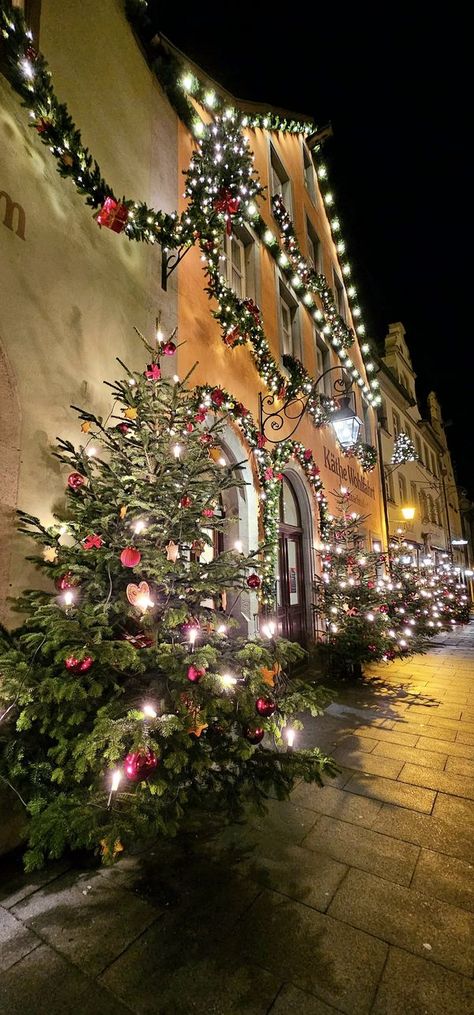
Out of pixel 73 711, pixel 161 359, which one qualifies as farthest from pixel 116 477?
pixel 161 359

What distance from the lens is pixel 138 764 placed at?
201cm

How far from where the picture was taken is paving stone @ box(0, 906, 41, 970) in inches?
77.9

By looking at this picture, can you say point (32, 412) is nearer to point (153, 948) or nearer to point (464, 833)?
point (153, 948)

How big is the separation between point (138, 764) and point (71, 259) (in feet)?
13.0

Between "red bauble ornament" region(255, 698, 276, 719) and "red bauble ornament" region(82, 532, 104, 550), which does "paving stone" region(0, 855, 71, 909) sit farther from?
"red bauble ornament" region(82, 532, 104, 550)

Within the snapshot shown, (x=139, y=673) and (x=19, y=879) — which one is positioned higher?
(x=139, y=673)

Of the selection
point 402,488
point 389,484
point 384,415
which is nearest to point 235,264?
point 384,415

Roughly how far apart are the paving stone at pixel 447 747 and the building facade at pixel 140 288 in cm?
230

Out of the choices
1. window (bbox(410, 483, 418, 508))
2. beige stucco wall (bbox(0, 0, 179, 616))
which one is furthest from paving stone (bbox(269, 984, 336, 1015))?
window (bbox(410, 483, 418, 508))

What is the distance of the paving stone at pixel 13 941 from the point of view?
198 cm

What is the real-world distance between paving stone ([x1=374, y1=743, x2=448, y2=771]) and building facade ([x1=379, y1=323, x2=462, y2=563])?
9080 mm

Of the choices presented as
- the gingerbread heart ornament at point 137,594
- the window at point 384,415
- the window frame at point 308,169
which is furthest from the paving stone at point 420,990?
the window at point 384,415

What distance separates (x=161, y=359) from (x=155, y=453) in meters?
2.24

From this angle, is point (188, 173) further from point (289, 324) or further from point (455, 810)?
point (455, 810)
